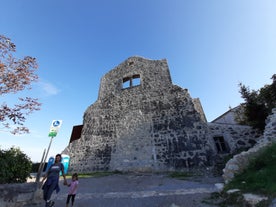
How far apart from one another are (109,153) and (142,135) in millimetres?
2913

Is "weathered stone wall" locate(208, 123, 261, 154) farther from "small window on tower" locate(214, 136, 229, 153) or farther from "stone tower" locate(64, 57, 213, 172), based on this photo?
"stone tower" locate(64, 57, 213, 172)

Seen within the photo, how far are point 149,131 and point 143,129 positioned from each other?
1.69 feet

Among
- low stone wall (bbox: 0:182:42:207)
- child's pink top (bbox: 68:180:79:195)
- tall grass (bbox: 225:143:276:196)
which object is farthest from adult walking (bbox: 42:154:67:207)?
tall grass (bbox: 225:143:276:196)

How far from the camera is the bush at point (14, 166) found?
4.13 m

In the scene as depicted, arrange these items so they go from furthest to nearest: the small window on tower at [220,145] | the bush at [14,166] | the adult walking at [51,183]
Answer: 1. the small window on tower at [220,145]
2. the bush at [14,166]
3. the adult walking at [51,183]

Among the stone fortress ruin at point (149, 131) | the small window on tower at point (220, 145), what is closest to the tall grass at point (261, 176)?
the stone fortress ruin at point (149, 131)

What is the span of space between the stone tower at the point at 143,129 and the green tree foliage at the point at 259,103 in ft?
9.51

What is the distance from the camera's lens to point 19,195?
3998 millimetres

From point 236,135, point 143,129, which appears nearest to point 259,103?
point 236,135

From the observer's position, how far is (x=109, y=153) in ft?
35.8

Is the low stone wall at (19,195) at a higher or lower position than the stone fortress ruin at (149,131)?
lower

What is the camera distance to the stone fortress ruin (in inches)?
364

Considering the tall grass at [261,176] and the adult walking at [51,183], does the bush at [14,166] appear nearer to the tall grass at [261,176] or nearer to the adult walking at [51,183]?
the adult walking at [51,183]

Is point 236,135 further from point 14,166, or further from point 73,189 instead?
point 14,166
